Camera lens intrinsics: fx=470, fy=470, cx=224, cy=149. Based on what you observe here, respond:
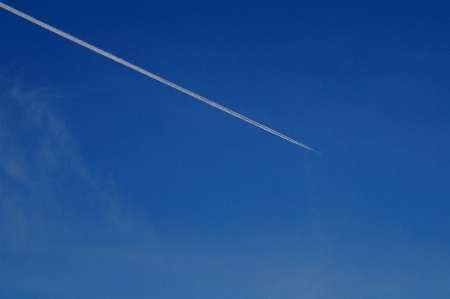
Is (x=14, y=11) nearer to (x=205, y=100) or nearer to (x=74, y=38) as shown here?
(x=74, y=38)

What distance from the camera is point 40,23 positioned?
37688 mm

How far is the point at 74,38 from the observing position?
1556 inches

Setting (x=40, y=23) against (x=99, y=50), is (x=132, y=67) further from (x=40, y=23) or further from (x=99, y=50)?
(x=40, y=23)

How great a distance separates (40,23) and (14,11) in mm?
3481

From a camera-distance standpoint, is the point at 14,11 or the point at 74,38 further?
the point at 74,38

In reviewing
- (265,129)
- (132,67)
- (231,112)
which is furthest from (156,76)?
(265,129)

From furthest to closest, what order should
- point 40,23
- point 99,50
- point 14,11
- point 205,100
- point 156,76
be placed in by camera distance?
point 205,100 < point 156,76 < point 99,50 < point 40,23 < point 14,11

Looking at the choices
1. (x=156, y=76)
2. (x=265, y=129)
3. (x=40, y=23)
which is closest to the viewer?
(x=40, y=23)

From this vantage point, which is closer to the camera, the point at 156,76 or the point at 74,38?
the point at 74,38

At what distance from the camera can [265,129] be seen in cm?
5184

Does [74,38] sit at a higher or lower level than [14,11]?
higher

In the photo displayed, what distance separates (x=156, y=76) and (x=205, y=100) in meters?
5.95

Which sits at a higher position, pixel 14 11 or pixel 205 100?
pixel 205 100

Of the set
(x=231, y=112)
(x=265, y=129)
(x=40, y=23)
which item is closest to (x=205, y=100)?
(x=231, y=112)
